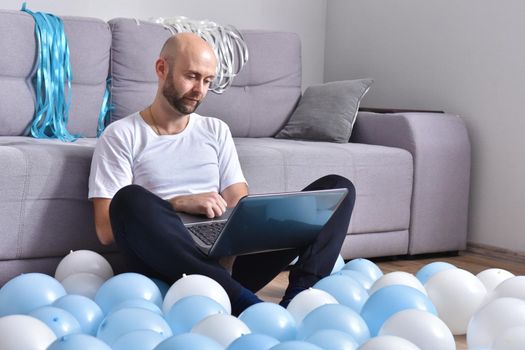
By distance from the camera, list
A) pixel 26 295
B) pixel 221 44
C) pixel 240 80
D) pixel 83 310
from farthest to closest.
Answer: pixel 240 80
pixel 221 44
pixel 26 295
pixel 83 310

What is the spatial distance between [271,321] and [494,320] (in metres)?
0.54

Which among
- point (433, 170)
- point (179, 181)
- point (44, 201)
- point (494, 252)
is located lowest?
point (494, 252)

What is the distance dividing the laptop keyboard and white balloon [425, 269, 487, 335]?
629 mm

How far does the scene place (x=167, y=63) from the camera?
286cm

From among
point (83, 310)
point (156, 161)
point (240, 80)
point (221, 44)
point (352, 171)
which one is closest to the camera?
point (83, 310)

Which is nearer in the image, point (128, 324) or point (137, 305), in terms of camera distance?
point (128, 324)

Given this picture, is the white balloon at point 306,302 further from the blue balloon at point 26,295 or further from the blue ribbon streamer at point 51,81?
the blue ribbon streamer at point 51,81

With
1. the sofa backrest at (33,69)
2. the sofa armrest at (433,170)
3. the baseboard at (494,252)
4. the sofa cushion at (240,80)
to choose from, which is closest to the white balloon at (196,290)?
the sofa backrest at (33,69)

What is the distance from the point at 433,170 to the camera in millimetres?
3951

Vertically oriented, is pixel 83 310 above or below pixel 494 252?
above

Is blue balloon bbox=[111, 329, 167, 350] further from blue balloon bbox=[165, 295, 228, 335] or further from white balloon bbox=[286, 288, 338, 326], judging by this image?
white balloon bbox=[286, 288, 338, 326]

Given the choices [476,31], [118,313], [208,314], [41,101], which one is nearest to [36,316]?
[118,313]

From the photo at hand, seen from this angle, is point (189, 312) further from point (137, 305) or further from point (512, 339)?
point (512, 339)

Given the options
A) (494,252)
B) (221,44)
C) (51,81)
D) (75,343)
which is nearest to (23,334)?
(75,343)
